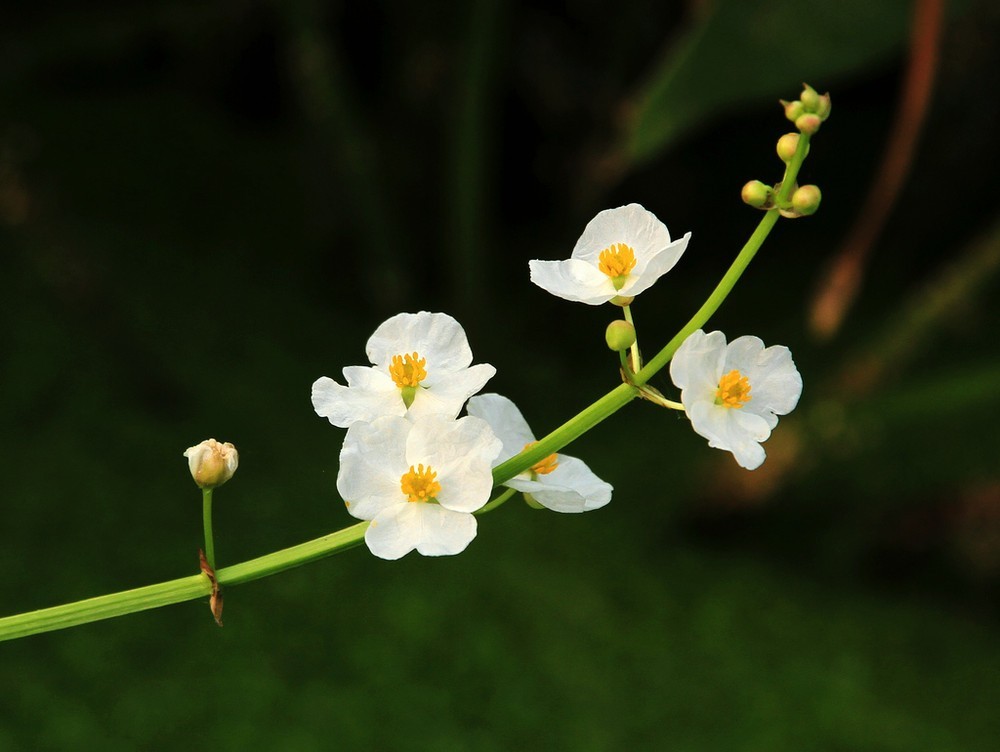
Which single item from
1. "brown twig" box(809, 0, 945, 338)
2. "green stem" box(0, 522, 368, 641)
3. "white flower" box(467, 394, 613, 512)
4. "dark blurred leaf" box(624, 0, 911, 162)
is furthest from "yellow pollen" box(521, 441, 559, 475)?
"dark blurred leaf" box(624, 0, 911, 162)

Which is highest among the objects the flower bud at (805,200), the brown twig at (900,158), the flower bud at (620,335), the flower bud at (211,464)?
the brown twig at (900,158)

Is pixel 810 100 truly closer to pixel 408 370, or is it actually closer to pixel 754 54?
pixel 408 370

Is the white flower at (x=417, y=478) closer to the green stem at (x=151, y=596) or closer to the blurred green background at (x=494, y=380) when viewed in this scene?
the green stem at (x=151, y=596)

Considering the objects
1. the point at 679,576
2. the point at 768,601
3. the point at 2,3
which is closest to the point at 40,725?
the point at 679,576

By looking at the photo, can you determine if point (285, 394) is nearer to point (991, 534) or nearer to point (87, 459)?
point (87, 459)

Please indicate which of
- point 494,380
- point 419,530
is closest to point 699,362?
point 419,530

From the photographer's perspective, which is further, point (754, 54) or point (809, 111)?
point (754, 54)

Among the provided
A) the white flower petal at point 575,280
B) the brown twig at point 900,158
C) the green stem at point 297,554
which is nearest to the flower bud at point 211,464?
the green stem at point 297,554
